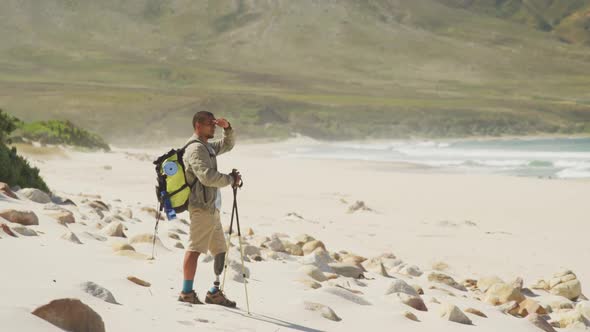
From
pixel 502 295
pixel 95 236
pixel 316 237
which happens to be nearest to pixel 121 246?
pixel 95 236

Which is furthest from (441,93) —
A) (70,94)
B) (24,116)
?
(24,116)

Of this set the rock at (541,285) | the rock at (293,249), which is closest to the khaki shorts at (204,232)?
the rock at (293,249)

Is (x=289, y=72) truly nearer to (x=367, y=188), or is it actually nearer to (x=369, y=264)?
(x=367, y=188)

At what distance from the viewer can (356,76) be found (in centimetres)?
15188

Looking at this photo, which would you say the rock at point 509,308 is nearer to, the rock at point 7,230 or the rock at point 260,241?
the rock at point 260,241

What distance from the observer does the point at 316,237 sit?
12.6 m

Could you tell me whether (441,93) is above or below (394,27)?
below

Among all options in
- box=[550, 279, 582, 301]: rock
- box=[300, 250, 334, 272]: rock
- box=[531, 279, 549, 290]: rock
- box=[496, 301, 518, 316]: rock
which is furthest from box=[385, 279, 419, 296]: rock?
box=[531, 279, 549, 290]: rock

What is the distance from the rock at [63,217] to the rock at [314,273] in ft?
8.49

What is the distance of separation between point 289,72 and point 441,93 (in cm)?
3256

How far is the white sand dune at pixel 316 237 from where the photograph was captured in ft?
18.6

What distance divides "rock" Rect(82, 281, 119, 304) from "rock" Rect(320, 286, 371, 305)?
201cm

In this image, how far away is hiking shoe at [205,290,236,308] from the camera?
238 inches

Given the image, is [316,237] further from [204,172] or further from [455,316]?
[204,172]
